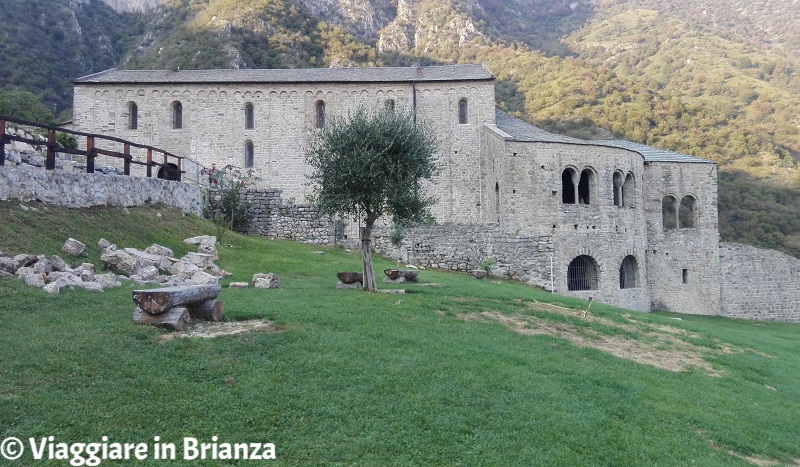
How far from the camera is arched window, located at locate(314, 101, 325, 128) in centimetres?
3031

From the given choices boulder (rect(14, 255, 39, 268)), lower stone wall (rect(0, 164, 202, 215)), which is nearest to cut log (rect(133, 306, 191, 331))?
boulder (rect(14, 255, 39, 268))

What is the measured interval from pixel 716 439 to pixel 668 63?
8230 cm

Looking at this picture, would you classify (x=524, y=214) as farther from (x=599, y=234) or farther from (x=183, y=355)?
(x=183, y=355)

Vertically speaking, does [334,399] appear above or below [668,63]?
below

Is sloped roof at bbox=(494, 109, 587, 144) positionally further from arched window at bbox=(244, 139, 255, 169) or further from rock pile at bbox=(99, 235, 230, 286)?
rock pile at bbox=(99, 235, 230, 286)

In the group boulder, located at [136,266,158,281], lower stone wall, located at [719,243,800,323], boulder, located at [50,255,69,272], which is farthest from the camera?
lower stone wall, located at [719,243,800,323]

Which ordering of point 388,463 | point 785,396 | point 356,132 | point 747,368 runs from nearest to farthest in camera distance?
point 388,463, point 785,396, point 747,368, point 356,132

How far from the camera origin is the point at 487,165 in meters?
28.5

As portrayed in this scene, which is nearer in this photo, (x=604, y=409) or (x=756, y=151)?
(x=604, y=409)

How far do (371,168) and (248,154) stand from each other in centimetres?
1969

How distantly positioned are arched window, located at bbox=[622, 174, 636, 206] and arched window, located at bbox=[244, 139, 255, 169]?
19915 mm

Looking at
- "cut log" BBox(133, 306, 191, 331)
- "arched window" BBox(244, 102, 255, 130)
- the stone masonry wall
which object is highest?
"arched window" BBox(244, 102, 255, 130)

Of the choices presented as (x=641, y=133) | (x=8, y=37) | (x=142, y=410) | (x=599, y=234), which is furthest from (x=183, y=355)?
(x=8, y=37)

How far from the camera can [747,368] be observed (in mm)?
11789
